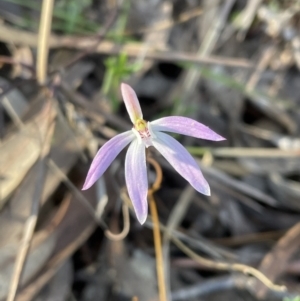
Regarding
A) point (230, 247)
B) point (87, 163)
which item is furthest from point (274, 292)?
point (87, 163)

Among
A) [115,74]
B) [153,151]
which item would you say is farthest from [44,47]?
[153,151]

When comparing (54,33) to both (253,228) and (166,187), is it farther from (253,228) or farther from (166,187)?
(253,228)

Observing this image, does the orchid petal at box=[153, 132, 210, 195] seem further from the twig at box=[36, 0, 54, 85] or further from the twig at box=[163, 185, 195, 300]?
the twig at box=[36, 0, 54, 85]

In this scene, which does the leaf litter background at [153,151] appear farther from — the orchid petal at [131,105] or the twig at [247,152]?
the orchid petal at [131,105]

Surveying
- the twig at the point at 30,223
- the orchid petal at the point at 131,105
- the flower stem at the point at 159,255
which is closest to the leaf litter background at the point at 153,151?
the twig at the point at 30,223

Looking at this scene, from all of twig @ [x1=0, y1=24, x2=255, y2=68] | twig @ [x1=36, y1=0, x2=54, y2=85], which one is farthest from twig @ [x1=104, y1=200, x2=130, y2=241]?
twig @ [x1=0, y1=24, x2=255, y2=68]

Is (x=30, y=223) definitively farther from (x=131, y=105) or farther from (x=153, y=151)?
(x=131, y=105)

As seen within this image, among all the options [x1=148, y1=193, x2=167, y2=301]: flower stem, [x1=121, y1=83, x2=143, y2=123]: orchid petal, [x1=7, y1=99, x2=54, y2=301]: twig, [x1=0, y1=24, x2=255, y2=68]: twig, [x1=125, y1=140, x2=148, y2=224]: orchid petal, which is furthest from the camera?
[x1=0, y1=24, x2=255, y2=68]: twig
